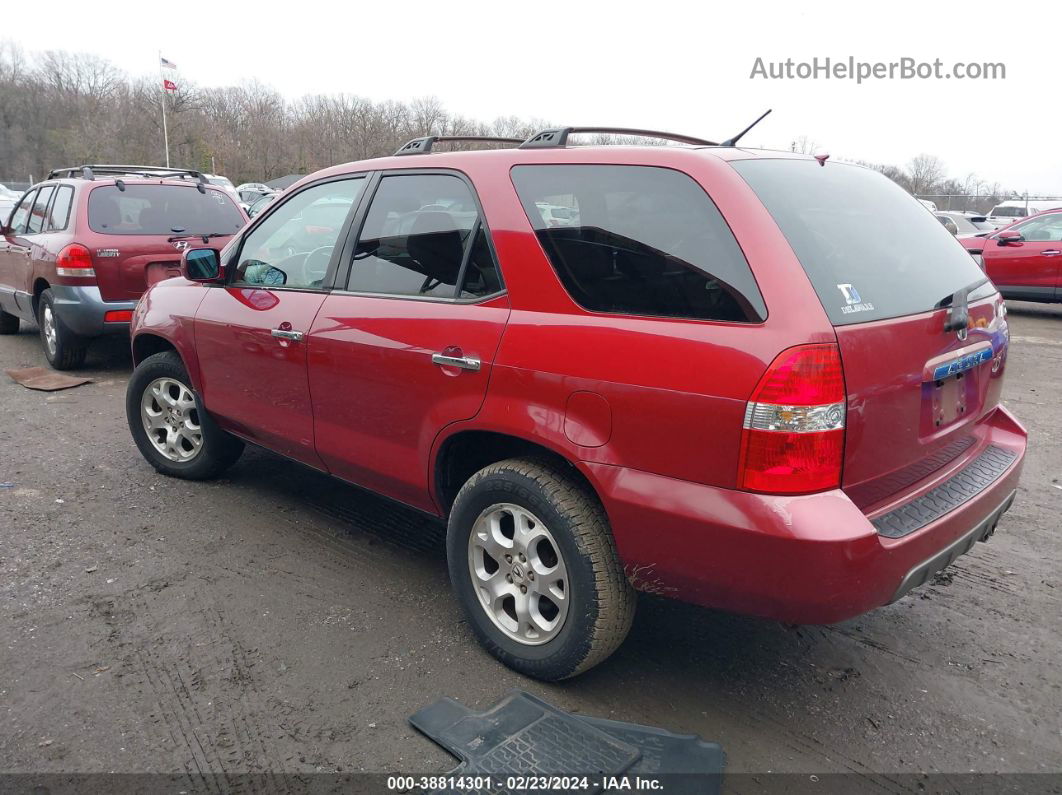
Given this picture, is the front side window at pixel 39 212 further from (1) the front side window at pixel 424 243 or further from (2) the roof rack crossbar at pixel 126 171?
(1) the front side window at pixel 424 243

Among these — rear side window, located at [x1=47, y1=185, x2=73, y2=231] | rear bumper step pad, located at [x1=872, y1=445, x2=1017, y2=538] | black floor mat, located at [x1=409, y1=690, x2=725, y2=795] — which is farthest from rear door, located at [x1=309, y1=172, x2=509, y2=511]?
rear side window, located at [x1=47, y1=185, x2=73, y2=231]

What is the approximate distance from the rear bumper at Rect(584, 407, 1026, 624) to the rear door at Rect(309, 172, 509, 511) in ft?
2.26

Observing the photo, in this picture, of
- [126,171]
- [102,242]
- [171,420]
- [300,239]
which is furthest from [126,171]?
[300,239]

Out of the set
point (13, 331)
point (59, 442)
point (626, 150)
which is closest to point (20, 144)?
point (13, 331)

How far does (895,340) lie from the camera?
7.89 feet

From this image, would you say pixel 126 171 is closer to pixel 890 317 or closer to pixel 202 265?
pixel 202 265

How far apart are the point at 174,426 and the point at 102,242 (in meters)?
3.22

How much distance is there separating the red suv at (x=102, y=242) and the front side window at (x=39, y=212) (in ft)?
0.05

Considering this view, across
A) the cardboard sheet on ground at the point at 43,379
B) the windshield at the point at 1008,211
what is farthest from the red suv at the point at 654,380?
the windshield at the point at 1008,211

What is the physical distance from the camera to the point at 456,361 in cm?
288

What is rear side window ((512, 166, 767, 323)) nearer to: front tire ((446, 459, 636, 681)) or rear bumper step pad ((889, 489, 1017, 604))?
front tire ((446, 459, 636, 681))

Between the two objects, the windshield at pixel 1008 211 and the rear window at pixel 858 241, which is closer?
the rear window at pixel 858 241

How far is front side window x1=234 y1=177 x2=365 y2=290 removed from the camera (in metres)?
3.66

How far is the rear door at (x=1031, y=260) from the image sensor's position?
38.3ft
